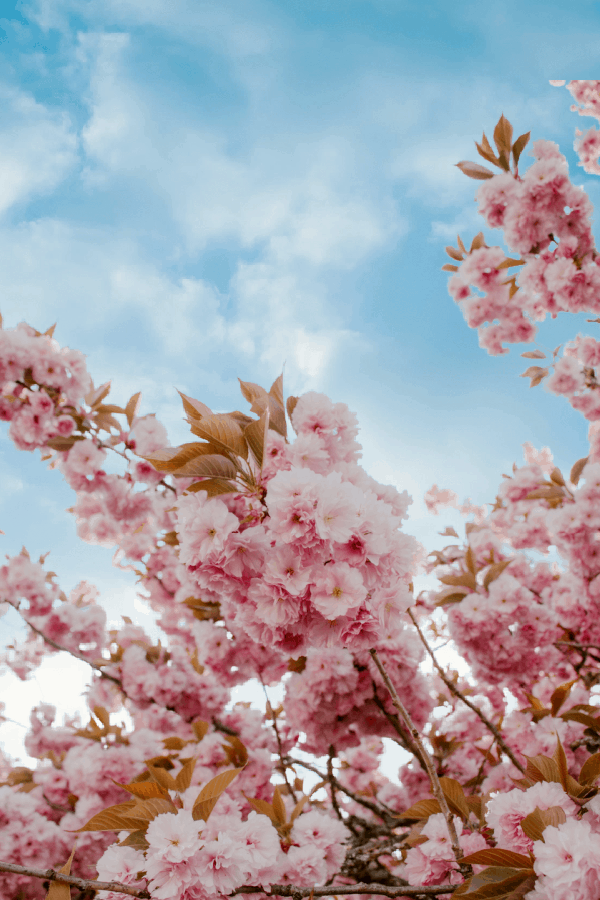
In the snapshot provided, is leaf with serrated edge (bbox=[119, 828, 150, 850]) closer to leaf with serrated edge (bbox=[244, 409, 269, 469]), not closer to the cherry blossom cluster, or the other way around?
the cherry blossom cluster

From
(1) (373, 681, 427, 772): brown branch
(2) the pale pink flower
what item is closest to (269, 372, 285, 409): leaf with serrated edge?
(2) the pale pink flower

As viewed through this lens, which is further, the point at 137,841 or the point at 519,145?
the point at 519,145

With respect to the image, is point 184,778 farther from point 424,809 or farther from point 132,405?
point 132,405

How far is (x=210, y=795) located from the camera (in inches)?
53.9

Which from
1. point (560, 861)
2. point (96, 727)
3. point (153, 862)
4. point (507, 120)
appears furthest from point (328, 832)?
point (507, 120)

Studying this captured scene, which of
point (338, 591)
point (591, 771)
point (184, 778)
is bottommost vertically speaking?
point (591, 771)

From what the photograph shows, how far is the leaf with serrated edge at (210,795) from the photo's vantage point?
4.44ft

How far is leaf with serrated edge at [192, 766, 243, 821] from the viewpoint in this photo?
4.44 ft

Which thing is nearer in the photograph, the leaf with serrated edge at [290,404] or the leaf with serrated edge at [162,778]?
the leaf with serrated edge at [162,778]

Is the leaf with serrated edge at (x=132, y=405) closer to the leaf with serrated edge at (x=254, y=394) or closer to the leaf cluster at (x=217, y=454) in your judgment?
the leaf with serrated edge at (x=254, y=394)

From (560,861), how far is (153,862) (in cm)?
91

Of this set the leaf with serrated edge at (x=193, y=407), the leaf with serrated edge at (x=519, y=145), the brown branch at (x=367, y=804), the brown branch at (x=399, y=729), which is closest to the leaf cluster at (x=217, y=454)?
the leaf with serrated edge at (x=193, y=407)

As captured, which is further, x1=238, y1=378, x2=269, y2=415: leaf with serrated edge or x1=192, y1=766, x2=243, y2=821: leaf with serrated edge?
x1=238, y1=378, x2=269, y2=415: leaf with serrated edge

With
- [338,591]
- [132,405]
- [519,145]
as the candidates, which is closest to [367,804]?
[338,591]
